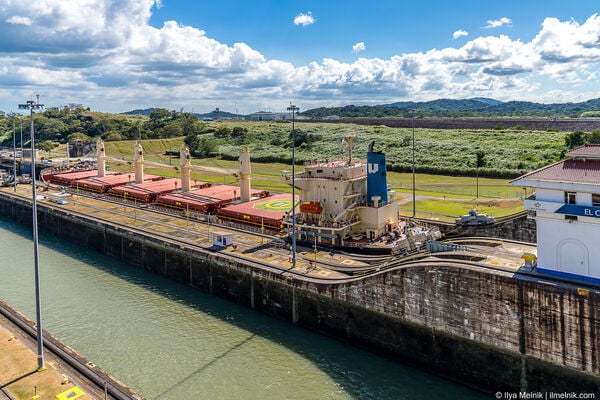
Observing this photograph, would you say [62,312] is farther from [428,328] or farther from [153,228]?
[428,328]

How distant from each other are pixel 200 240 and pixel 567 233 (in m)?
33.8

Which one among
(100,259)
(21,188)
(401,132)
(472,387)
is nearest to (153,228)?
(100,259)

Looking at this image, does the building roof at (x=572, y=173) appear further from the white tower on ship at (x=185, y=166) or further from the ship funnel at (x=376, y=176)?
the white tower on ship at (x=185, y=166)

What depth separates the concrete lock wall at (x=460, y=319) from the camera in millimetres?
25469

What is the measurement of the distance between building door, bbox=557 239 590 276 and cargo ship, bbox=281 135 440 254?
49.7 ft

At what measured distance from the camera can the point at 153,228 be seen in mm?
55156

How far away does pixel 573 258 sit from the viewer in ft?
90.2

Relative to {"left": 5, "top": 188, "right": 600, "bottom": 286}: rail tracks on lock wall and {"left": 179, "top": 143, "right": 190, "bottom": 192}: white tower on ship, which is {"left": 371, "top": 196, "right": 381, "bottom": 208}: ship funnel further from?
{"left": 179, "top": 143, "right": 190, "bottom": 192}: white tower on ship

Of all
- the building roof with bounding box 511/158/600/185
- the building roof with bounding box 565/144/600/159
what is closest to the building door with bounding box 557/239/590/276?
the building roof with bounding box 511/158/600/185

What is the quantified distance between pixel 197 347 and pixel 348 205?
19.2 m

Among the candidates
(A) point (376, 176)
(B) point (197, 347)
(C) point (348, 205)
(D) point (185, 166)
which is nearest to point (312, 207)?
(C) point (348, 205)

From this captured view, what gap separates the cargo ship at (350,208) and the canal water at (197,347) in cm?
1025

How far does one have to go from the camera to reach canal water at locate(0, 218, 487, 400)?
93.6 ft

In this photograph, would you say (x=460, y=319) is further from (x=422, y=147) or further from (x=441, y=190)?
(x=422, y=147)
